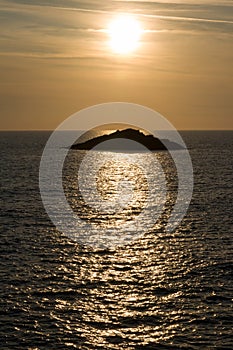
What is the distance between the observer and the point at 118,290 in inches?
2144

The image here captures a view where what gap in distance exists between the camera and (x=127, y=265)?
6303 cm

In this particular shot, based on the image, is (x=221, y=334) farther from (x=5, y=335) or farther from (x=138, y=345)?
Result: (x=5, y=335)

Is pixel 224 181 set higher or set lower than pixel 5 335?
higher

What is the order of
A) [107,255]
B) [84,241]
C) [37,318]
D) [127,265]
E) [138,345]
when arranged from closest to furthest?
[138,345], [37,318], [127,265], [107,255], [84,241]

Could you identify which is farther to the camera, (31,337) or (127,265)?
(127,265)

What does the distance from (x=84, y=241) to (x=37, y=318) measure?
1080 inches

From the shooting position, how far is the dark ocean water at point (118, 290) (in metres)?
44.3

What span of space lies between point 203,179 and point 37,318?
11415cm

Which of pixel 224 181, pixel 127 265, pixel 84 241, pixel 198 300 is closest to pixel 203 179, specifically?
pixel 224 181

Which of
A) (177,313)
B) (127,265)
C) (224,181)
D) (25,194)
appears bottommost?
(177,313)

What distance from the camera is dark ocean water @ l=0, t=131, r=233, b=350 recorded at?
145ft

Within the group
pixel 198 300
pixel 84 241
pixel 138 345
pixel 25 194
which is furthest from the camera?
pixel 25 194

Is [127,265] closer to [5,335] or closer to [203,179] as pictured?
[5,335]

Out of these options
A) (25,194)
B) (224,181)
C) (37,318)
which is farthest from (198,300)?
(224,181)
